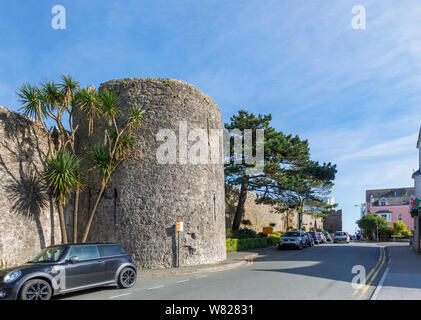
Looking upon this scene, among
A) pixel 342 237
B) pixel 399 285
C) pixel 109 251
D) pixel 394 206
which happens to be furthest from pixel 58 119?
pixel 394 206

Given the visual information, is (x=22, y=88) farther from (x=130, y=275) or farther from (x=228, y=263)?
(x=228, y=263)

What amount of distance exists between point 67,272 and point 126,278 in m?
2.22

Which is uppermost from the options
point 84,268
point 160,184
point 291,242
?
point 160,184

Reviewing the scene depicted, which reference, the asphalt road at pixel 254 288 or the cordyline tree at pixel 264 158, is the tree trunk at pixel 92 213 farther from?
the cordyline tree at pixel 264 158

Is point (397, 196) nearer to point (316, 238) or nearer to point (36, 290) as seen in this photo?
point (316, 238)

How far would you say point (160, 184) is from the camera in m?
16.9

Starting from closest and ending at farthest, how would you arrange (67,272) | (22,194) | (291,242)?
(67,272)
(22,194)
(291,242)

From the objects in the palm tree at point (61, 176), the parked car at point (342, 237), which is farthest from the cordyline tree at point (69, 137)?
the parked car at point (342, 237)

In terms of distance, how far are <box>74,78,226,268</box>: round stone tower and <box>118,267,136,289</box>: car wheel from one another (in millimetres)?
4606

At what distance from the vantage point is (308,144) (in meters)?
33.7

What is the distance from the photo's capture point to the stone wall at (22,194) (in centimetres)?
A: 1358

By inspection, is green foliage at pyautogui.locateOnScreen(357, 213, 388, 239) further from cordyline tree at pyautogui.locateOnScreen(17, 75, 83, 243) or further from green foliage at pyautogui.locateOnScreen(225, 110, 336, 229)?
cordyline tree at pyautogui.locateOnScreen(17, 75, 83, 243)
